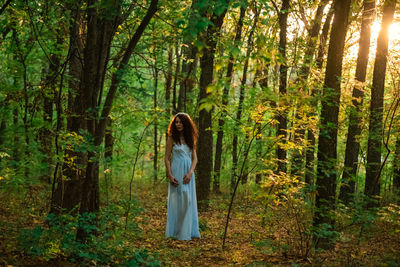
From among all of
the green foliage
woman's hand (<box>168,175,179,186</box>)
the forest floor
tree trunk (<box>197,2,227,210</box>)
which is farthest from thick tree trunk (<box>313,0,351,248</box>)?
tree trunk (<box>197,2,227,210</box>)

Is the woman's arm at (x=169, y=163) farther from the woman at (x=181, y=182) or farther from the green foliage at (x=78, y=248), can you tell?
the green foliage at (x=78, y=248)

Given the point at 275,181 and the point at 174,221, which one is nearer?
the point at 275,181

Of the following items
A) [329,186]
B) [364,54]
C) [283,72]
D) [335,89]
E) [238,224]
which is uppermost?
[364,54]

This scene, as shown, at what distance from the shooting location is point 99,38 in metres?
4.57

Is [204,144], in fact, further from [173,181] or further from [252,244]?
[252,244]

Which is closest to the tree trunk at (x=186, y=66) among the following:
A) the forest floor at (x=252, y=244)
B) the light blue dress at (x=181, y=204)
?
the light blue dress at (x=181, y=204)

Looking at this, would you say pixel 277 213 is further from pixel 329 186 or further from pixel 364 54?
pixel 364 54

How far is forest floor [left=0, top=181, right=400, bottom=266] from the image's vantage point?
454 cm

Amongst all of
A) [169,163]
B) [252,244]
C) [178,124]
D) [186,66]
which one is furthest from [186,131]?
[186,66]

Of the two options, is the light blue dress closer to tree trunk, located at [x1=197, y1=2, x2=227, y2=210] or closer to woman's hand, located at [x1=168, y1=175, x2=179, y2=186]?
woman's hand, located at [x1=168, y1=175, x2=179, y2=186]

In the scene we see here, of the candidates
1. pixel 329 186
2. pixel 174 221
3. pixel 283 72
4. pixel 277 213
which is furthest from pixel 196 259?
pixel 283 72

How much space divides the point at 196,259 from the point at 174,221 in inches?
42.4

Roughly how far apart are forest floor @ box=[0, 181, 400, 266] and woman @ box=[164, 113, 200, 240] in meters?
0.29

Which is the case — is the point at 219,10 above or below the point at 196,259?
above
